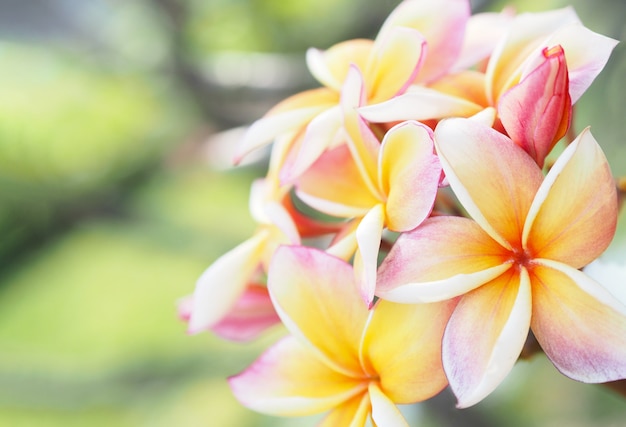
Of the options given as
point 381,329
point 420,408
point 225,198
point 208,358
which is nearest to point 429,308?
point 381,329

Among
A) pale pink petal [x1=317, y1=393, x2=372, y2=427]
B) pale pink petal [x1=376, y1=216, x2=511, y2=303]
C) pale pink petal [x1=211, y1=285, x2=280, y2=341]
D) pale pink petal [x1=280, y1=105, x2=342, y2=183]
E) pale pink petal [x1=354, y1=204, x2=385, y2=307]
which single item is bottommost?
pale pink petal [x1=317, y1=393, x2=372, y2=427]

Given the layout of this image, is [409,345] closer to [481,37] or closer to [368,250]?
[368,250]

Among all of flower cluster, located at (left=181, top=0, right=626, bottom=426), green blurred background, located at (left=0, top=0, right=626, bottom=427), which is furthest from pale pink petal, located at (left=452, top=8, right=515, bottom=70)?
green blurred background, located at (left=0, top=0, right=626, bottom=427)

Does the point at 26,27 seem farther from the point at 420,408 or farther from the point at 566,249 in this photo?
the point at 566,249

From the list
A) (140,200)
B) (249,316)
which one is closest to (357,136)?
(249,316)

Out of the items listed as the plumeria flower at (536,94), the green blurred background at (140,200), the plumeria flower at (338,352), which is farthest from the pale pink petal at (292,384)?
the green blurred background at (140,200)

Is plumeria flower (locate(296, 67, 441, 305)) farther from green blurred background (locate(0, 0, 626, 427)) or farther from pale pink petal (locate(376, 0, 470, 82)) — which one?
green blurred background (locate(0, 0, 626, 427))
